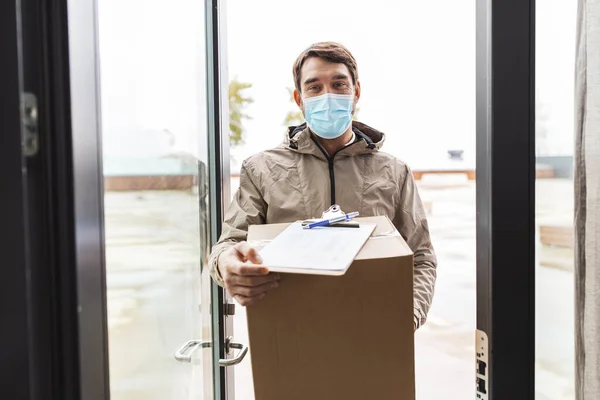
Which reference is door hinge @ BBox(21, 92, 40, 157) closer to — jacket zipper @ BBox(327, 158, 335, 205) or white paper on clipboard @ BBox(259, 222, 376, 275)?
white paper on clipboard @ BBox(259, 222, 376, 275)

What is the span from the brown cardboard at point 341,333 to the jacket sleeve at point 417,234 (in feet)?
1.06

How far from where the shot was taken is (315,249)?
2.31ft

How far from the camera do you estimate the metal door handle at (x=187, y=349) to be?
127 centimetres

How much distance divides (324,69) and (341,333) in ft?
2.66

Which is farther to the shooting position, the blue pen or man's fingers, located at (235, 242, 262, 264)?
the blue pen

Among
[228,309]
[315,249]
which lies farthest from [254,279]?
→ [228,309]

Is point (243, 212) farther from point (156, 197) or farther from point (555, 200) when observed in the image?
point (555, 200)

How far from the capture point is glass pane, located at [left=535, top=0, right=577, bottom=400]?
2.72ft

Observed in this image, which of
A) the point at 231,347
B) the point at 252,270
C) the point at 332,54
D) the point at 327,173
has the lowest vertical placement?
the point at 231,347

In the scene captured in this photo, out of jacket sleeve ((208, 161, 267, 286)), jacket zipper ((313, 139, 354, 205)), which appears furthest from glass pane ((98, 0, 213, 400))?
jacket zipper ((313, 139, 354, 205))

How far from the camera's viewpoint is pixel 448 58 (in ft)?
14.7

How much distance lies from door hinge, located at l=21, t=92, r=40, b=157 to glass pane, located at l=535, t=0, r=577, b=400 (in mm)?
818

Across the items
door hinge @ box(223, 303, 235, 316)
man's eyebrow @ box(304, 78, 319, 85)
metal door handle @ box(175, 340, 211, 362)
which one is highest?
man's eyebrow @ box(304, 78, 319, 85)

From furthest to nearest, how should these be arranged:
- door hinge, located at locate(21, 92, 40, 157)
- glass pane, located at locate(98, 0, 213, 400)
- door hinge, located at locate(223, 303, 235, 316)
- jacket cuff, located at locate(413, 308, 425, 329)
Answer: door hinge, located at locate(223, 303, 235, 316) < jacket cuff, located at locate(413, 308, 425, 329) < glass pane, located at locate(98, 0, 213, 400) < door hinge, located at locate(21, 92, 40, 157)
